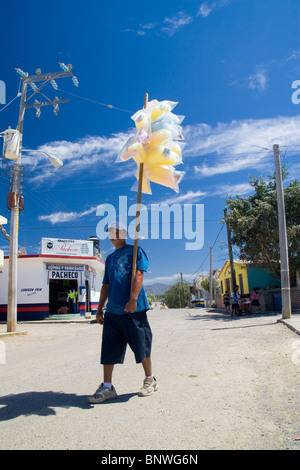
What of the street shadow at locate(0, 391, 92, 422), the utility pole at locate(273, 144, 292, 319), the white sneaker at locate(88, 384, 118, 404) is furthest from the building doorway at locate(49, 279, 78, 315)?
the white sneaker at locate(88, 384, 118, 404)

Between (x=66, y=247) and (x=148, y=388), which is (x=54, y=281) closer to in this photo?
(x=66, y=247)

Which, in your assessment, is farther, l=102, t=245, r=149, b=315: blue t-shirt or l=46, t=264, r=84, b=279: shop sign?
l=46, t=264, r=84, b=279: shop sign

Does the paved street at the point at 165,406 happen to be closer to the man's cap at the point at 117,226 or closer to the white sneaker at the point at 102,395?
the white sneaker at the point at 102,395

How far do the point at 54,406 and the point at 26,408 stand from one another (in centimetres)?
25

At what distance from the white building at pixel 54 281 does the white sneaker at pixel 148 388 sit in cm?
2001

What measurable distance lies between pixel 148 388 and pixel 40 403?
1055 mm

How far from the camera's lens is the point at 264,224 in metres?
17.0

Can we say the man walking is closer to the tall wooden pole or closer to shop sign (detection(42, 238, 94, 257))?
the tall wooden pole

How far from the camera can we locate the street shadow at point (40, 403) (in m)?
3.15

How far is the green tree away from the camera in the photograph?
16922 millimetres

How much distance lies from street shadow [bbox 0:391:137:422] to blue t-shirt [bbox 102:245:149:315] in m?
0.90

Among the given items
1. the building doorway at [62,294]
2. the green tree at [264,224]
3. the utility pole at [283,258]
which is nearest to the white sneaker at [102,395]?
the utility pole at [283,258]
